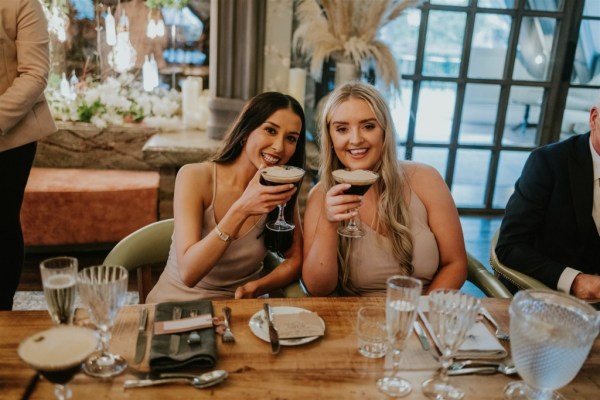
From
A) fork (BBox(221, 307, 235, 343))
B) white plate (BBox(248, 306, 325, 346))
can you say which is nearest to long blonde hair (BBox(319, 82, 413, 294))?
white plate (BBox(248, 306, 325, 346))

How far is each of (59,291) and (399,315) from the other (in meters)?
0.67

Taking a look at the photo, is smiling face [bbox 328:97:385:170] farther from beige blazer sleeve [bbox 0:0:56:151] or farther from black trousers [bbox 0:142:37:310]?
black trousers [bbox 0:142:37:310]

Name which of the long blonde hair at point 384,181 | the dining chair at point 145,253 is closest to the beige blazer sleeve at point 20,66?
the dining chair at point 145,253

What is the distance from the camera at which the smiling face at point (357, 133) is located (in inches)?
73.9

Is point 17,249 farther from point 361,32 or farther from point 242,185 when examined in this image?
point 361,32

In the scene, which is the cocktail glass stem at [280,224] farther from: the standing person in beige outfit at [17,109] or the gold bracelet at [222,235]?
the standing person in beige outfit at [17,109]

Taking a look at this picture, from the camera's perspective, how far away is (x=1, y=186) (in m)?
2.32

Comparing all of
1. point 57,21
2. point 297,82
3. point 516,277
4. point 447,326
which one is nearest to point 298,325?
point 447,326

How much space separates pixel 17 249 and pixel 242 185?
→ 3.97 feet

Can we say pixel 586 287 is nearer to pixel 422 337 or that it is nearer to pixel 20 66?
pixel 422 337

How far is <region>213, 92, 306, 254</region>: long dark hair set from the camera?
186cm

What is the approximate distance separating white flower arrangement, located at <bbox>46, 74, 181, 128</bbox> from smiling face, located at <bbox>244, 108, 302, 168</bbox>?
7.08ft

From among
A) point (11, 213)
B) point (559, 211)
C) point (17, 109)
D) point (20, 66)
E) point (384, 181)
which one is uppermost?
point (20, 66)

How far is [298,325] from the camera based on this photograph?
1.31 meters
